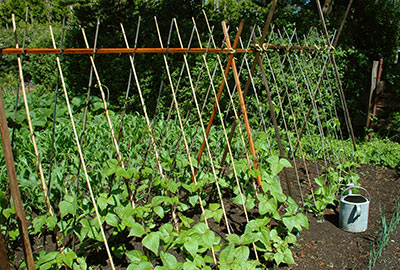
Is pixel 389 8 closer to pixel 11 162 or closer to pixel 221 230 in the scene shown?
pixel 221 230

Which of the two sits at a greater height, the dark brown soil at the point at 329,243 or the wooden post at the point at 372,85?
the wooden post at the point at 372,85

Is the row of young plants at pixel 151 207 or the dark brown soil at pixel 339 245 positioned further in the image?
the dark brown soil at pixel 339 245

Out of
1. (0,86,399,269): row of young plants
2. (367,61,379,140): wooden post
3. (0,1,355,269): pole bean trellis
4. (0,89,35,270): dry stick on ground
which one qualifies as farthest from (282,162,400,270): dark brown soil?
(367,61,379,140): wooden post

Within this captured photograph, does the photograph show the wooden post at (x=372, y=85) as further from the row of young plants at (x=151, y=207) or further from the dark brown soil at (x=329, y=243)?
the dark brown soil at (x=329, y=243)

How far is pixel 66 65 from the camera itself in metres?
7.51

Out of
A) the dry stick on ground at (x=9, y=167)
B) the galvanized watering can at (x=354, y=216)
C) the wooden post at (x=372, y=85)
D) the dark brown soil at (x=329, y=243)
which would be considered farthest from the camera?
the wooden post at (x=372, y=85)

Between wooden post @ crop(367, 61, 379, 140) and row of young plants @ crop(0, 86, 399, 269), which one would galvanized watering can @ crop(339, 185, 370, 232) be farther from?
wooden post @ crop(367, 61, 379, 140)

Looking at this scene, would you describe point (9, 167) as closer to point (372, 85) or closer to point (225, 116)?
point (225, 116)

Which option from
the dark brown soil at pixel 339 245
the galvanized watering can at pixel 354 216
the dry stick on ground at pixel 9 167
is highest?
the dry stick on ground at pixel 9 167

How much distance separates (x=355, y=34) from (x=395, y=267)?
14.6ft

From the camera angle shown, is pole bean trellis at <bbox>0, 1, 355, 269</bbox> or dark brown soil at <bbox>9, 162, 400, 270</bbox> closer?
pole bean trellis at <bbox>0, 1, 355, 269</bbox>

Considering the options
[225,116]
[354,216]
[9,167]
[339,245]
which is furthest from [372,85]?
[9,167]

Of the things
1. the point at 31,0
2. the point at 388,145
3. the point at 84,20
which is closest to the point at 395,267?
the point at 388,145

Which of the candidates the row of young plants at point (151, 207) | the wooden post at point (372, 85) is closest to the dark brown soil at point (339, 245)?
the row of young plants at point (151, 207)
